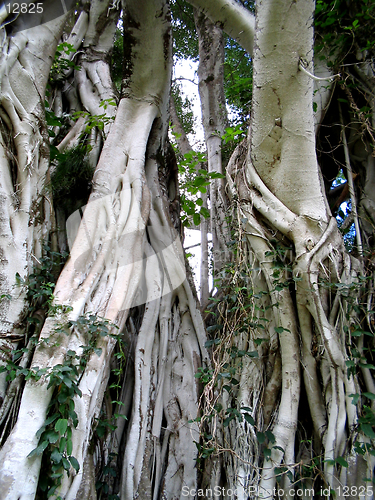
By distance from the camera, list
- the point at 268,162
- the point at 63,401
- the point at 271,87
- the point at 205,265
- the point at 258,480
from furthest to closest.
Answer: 1. the point at 205,265
2. the point at 268,162
3. the point at 271,87
4. the point at 258,480
5. the point at 63,401

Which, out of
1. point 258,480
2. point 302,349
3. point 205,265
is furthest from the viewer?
point 205,265

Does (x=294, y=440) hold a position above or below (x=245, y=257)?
below

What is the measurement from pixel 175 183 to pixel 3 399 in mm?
2089

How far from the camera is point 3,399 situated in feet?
5.28

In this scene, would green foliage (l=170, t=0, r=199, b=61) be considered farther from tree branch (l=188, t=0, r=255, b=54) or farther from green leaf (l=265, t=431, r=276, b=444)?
green leaf (l=265, t=431, r=276, b=444)

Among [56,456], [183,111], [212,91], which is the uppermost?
[183,111]

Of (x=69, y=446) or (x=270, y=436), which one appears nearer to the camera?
(x=69, y=446)

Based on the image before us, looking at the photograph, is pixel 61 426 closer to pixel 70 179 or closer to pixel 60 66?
pixel 70 179

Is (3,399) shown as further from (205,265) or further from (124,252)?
(205,265)

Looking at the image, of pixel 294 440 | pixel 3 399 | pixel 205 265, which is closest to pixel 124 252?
pixel 3 399
